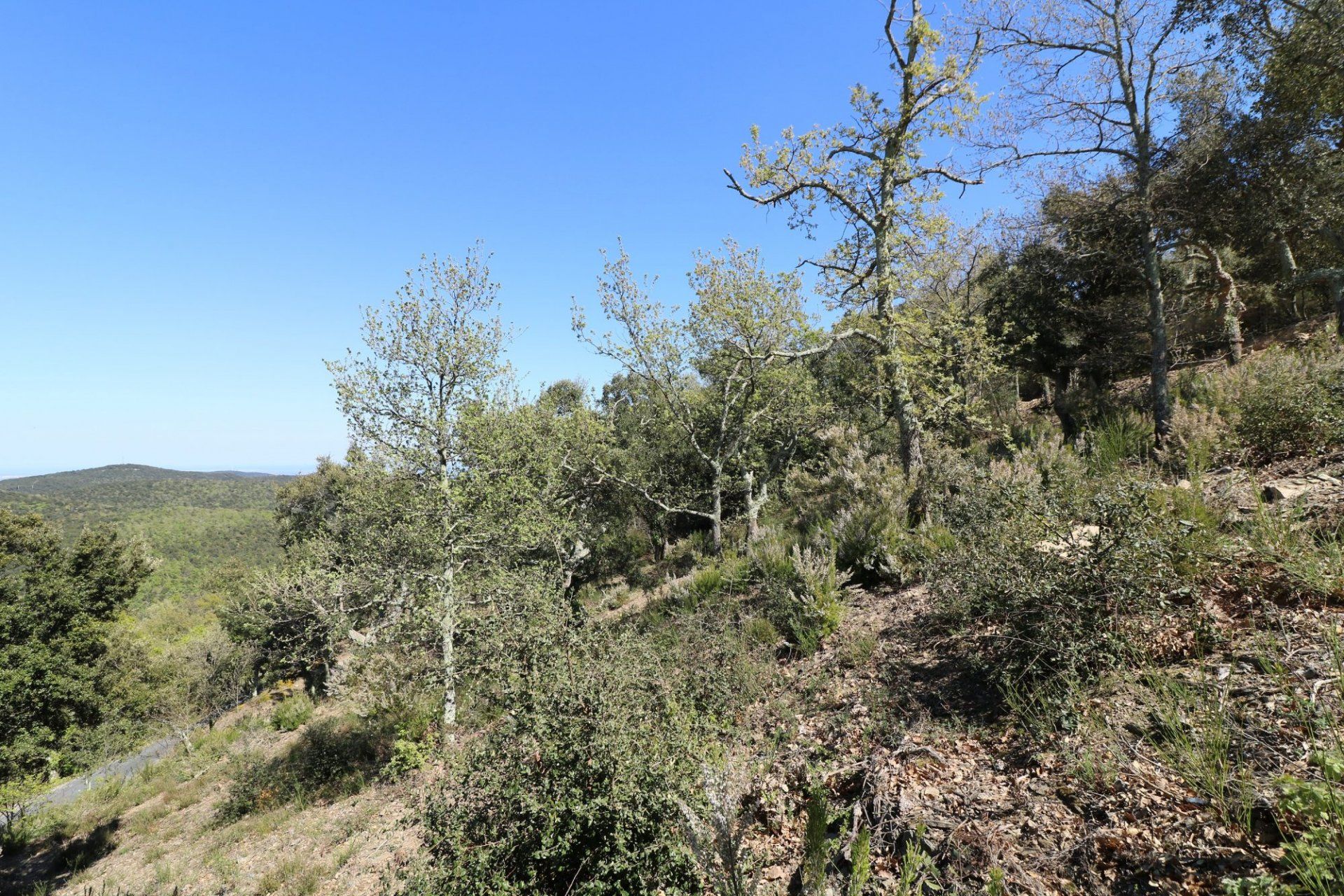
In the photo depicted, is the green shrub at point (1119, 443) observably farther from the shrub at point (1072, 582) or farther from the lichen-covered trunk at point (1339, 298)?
the lichen-covered trunk at point (1339, 298)

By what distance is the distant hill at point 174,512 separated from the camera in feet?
199

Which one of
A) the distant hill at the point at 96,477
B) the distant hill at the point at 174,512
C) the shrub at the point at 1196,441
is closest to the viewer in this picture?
the shrub at the point at 1196,441

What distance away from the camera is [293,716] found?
58.3 ft

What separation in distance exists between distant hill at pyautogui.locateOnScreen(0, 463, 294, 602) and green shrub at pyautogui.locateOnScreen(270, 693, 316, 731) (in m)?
23.2

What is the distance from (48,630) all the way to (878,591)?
26829 mm

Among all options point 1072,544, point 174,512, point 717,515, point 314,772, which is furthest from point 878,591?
point 174,512

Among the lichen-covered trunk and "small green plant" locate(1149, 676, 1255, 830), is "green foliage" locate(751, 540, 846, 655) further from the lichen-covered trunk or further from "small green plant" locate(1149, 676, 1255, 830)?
the lichen-covered trunk

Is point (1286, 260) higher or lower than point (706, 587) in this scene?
higher

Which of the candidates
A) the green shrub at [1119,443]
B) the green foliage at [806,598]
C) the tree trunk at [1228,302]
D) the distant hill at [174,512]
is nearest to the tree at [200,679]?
the distant hill at [174,512]

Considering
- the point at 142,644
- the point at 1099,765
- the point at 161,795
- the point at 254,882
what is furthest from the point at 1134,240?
the point at 142,644

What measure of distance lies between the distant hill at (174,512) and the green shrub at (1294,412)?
4992cm

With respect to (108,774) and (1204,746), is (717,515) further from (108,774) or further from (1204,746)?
(108,774)

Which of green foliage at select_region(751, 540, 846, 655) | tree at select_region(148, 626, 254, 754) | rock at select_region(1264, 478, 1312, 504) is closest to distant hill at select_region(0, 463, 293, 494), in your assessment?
tree at select_region(148, 626, 254, 754)

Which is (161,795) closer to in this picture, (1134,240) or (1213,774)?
(1213,774)
